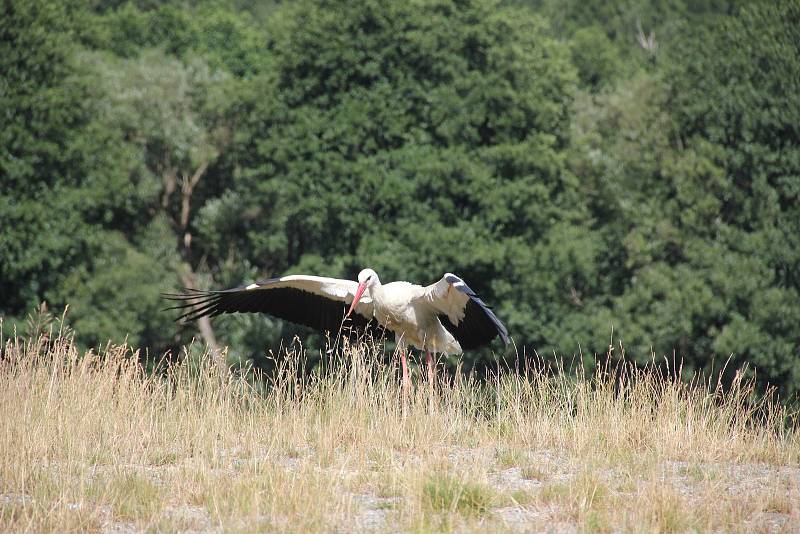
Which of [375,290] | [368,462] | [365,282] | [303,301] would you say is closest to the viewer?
[368,462]

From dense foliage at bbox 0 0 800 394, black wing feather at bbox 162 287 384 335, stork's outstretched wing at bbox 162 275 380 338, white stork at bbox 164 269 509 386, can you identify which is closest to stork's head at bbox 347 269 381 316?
white stork at bbox 164 269 509 386

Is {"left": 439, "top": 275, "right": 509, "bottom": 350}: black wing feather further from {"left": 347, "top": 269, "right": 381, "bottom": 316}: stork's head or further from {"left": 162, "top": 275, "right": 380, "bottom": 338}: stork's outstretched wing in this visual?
{"left": 162, "top": 275, "right": 380, "bottom": 338}: stork's outstretched wing

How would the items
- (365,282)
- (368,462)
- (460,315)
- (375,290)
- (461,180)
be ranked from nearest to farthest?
1. (368,462)
2. (460,315)
3. (365,282)
4. (375,290)
5. (461,180)

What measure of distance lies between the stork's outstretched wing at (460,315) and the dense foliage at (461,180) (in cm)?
963

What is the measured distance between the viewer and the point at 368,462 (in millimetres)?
7176

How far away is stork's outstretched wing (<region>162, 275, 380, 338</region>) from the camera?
10.7 m

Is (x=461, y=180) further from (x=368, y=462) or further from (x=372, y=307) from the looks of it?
(x=368, y=462)

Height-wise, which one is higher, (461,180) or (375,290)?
(461,180)

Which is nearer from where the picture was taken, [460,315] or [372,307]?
[460,315]

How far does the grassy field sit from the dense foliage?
1190 centimetres

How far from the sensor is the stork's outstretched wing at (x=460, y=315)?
10078 millimetres

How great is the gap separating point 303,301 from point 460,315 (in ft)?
5.39

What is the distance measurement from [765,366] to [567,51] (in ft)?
27.4

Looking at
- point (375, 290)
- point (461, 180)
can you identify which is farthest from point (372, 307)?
point (461, 180)
